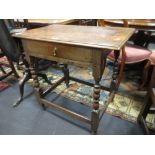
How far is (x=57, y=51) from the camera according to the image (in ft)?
3.62

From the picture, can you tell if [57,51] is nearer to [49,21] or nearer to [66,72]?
[66,72]

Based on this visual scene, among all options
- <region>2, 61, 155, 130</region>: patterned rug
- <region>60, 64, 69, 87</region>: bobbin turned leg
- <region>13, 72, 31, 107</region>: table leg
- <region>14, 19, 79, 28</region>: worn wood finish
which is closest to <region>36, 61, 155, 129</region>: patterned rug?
<region>2, 61, 155, 130</region>: patterned rug

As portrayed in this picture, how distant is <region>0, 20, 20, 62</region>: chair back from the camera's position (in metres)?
1.51

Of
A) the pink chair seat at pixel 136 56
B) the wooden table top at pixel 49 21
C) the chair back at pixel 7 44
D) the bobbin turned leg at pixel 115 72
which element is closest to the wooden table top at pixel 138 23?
the pink chair seat at pixel 136 56

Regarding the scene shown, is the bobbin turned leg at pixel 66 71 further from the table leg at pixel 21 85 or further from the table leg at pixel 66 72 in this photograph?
the table leg at pixel 21 85

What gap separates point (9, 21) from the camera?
202 cm

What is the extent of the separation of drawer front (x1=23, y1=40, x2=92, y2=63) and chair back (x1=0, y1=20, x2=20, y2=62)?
1.35ft

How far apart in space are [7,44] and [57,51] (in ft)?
2.45

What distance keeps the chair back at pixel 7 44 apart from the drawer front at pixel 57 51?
41 centimetres

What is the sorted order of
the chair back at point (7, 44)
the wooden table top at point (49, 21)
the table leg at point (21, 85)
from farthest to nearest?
the wooden table top at point (49, 21) → the table leg at point (21, 85) → the chair back at point (7, 44)

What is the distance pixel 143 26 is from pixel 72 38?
2.88 ft

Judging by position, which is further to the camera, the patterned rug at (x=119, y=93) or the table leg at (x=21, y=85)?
the table leg at (x=21, y=85)

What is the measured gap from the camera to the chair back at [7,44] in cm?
151
